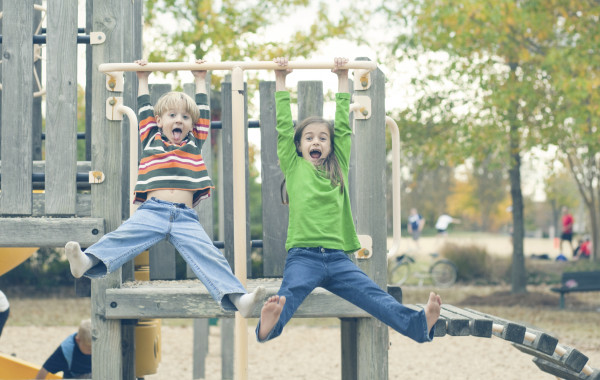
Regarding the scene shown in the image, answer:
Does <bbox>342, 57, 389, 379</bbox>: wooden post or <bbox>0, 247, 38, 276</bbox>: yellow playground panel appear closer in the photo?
<bbox>342, 57, 389, 379</bbox>: wooden post

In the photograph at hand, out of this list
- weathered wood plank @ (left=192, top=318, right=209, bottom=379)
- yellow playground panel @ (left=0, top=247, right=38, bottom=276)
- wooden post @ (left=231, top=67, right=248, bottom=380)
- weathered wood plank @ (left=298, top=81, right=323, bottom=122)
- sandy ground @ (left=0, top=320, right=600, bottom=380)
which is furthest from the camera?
sandy ground @ (left=0, top=320, right=600, bottom=380)

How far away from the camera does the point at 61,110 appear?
4137 mm

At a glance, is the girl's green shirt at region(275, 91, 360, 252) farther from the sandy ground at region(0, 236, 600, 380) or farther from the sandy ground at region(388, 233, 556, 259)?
the sandy ground at region(388, 233, 556, 259)

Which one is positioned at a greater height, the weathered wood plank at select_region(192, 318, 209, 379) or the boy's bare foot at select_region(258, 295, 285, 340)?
the boy's bare foot at select_region(258, 295, 285, 340)

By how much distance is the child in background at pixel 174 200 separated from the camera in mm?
3449

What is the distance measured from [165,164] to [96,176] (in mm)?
471

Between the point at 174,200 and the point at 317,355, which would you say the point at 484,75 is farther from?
the point at 174,200

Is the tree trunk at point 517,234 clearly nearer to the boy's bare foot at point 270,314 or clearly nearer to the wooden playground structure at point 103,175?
the wooden playground structure at point 103,175

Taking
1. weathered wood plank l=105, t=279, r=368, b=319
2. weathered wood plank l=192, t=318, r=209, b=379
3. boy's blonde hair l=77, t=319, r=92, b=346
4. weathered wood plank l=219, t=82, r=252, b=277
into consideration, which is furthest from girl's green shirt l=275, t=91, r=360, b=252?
weathered wood plank l=192, t=318, r=209, b=379

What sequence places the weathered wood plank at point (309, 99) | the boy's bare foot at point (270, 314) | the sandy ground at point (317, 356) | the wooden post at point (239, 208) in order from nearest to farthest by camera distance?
the boy's bare foot at point (270, 314), the wooden post at point (239, 208), the weathered wood plank at point (309, 99), the sandy ground at point (317, 356)

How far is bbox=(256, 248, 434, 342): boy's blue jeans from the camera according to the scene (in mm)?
3621

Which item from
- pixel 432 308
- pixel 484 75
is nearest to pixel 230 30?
pixel 484 75

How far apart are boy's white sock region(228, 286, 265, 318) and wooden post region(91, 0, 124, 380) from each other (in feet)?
2.78

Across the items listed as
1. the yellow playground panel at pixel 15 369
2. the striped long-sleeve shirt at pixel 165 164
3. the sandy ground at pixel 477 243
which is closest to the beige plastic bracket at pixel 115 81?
the striped long-sleeve shirt at pixel 165 164
